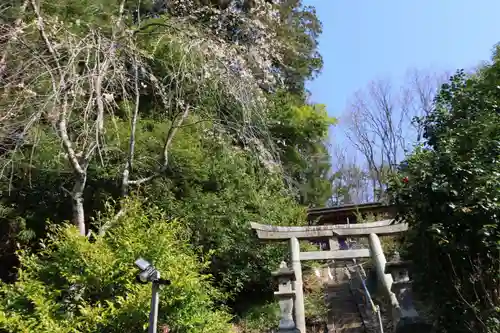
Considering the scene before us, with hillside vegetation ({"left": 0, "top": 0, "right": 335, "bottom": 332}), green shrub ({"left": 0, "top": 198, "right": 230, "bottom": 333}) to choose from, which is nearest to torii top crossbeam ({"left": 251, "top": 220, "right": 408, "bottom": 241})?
hillside vegetation ({"left": 0, "top": 0, "right": 335, "bottom": 332})

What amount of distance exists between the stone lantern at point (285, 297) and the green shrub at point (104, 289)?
130cm

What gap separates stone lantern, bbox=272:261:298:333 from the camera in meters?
6.69

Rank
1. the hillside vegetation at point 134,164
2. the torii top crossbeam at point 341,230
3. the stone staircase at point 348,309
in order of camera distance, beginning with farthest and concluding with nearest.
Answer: the torii top crossbeam at point 341,230
the stone staircase at point 348,309
the hillside vegetation at point 134,164

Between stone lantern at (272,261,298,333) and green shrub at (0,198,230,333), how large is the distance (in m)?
1.30

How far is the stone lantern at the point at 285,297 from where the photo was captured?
22.0 ft

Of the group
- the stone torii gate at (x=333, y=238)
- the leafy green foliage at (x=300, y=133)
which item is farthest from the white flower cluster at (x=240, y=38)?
the stone torii gate at (x=333, y=238)

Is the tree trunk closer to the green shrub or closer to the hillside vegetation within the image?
the hillside vegetation

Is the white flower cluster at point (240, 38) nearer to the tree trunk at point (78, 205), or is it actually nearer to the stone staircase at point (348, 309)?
the tree trunk at point (78, 205)

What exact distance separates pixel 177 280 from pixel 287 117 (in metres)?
6.39

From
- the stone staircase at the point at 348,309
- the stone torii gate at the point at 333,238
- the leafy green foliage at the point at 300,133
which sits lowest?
the stone staircase at the point at 348,309

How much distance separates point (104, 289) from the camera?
212 inches

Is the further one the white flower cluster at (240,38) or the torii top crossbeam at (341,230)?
the torii top crossbeam at (341,230)

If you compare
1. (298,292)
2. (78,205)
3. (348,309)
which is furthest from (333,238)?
(78,205)

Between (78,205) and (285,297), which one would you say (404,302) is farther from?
(78,205)
